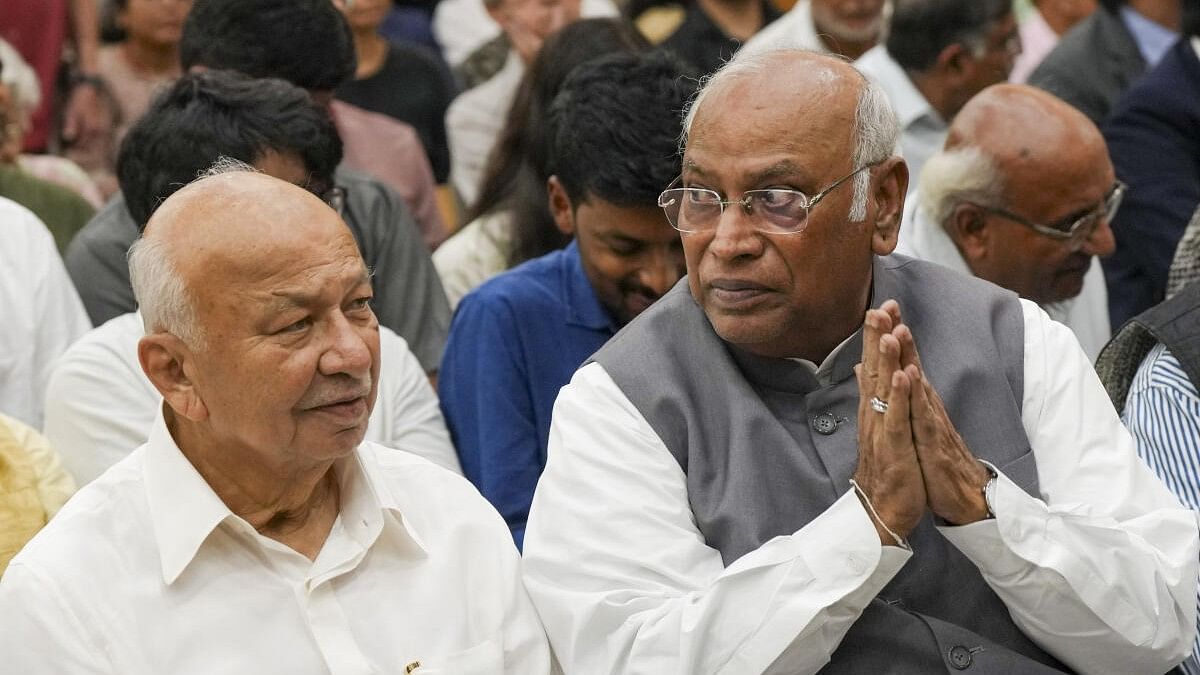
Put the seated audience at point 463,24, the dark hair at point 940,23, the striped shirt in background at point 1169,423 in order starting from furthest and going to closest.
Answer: the seated audience at point 463,24
the dark hair at point 940,23
the striped shirt in background at point 1169,423

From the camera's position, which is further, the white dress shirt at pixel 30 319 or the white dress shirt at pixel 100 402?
the white dress shirt at pixel 30 319

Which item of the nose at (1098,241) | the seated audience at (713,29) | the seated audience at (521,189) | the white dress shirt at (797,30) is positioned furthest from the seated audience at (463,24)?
the nose at (1098,241)

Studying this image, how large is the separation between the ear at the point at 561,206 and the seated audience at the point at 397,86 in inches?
85.0

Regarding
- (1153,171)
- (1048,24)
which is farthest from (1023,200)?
(1048,24)

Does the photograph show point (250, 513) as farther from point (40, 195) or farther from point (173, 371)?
point (40, 195)

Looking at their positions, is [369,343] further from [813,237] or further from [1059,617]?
[1059,617]

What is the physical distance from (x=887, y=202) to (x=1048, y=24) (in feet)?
15.2

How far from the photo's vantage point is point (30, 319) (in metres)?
3.85

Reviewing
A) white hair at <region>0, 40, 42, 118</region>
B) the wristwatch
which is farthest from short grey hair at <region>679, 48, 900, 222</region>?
white hair at <region>0, 40, 42, 118</region>

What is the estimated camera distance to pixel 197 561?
2.48 m

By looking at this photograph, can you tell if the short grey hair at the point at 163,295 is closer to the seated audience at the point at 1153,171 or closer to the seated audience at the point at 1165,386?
the seated audience at the point at 1165,386

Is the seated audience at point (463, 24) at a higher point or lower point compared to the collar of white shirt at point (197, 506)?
lower

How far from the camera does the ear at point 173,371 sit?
2502 mm

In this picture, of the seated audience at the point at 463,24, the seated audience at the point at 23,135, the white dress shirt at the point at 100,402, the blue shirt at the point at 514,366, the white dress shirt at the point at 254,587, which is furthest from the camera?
the seated audience at the point at 463,24
